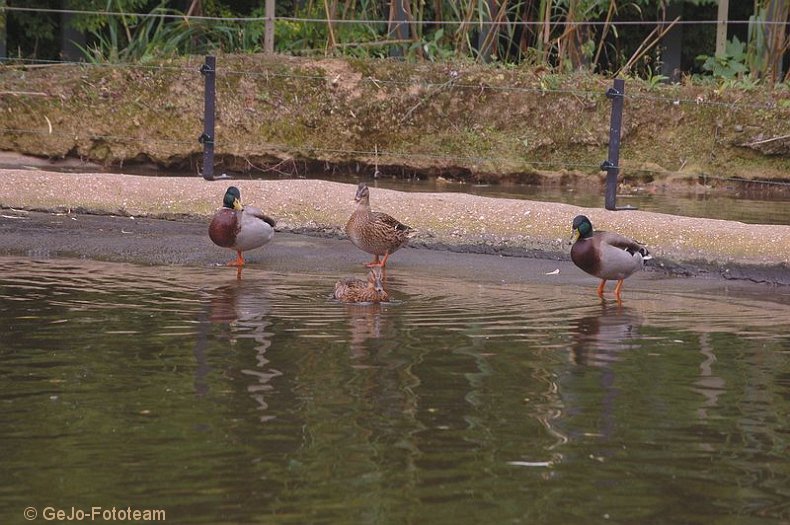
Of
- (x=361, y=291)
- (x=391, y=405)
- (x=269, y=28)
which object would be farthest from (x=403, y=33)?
(x=391, y=405)

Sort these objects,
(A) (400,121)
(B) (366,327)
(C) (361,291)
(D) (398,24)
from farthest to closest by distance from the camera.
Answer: (D) (398,24) → (A) (400,121) → (C) (361,291) → (B) (366,327)

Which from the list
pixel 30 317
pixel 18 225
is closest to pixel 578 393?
pixel 30 317

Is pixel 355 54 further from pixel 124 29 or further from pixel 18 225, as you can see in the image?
pixel 18 225

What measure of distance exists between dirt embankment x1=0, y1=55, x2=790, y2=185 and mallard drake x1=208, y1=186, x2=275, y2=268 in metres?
5.31

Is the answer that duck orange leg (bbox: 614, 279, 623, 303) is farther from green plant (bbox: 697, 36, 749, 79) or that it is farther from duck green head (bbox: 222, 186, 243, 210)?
green plant (bbox: 697, 36, 749, 79)

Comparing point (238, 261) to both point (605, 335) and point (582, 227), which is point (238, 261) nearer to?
point (582, 227)

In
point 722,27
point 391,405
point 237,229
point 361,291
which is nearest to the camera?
point 391,405

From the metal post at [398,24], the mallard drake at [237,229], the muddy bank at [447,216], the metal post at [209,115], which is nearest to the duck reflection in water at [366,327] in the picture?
the mallard drake at [237,229]

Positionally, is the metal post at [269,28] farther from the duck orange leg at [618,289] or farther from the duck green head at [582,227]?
the duck orange leg at [618,289]

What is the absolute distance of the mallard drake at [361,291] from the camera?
25.0 ft

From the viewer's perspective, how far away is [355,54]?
15.6 m

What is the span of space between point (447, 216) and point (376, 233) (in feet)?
4.59

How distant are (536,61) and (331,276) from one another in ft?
24.7

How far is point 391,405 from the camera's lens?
538 cm
